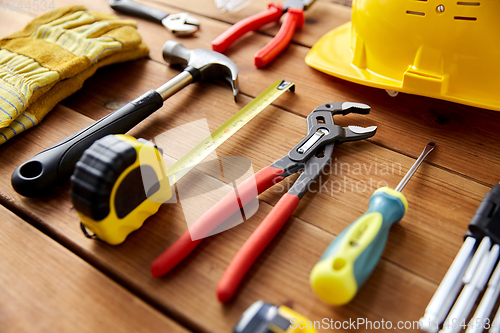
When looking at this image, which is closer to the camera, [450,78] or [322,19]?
[450,78]

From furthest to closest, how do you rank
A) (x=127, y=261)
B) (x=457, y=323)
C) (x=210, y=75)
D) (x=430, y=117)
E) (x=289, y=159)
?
(x=210, y=75), (x=430, y=117), (x=289, y=159), (x=127, y=261), (x=457, y=323)

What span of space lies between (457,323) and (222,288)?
0.32 metres

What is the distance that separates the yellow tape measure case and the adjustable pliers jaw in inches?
9.0

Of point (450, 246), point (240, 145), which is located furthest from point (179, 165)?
point (450, 246)

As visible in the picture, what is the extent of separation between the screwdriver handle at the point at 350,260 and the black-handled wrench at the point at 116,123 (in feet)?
1.53

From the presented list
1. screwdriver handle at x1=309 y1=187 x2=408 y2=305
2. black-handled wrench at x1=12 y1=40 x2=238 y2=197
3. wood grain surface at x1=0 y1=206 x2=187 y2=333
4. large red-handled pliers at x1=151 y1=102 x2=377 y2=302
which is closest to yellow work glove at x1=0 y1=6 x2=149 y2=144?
black-handled wrench at x1=12 y1=40 x2=238 y2=197

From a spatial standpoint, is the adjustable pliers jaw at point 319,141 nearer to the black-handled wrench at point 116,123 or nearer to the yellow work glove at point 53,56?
the black-handled wrench at point 116,123

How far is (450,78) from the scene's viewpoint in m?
0.81

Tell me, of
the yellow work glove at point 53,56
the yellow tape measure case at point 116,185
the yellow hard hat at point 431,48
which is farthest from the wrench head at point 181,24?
the yellow tape measure case at point 116,185

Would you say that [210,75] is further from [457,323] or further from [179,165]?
[457,323]

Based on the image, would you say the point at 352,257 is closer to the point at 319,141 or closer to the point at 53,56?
the point at 319,141

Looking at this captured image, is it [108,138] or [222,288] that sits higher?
[108,138]

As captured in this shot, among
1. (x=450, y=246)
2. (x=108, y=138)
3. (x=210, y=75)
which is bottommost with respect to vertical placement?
(x=450, y=246)

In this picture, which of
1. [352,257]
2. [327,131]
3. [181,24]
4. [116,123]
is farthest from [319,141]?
[181,24]
